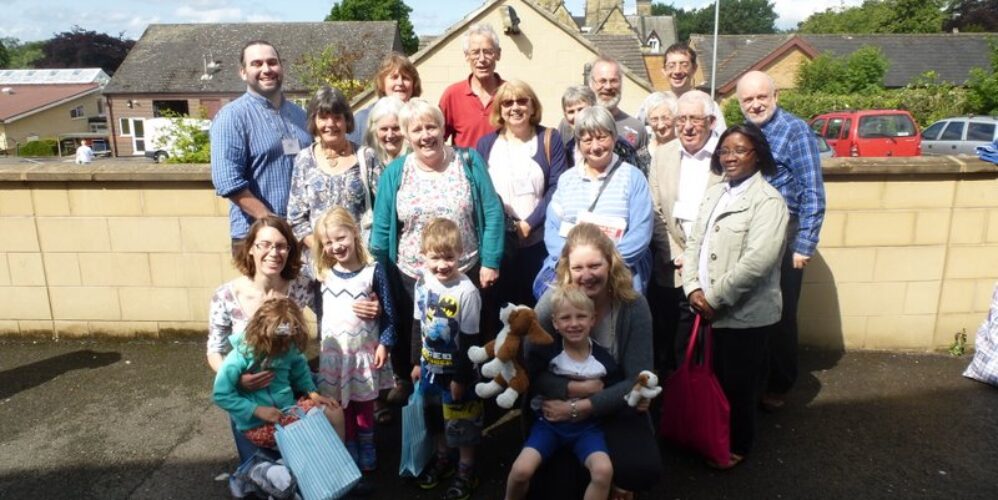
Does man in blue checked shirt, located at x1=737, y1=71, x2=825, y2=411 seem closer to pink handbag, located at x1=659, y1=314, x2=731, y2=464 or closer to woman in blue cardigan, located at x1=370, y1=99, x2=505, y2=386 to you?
pink handbag, located at x1=659, y1=314, x2=731, y2=464

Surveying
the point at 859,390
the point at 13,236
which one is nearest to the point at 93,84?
the point at 13,236

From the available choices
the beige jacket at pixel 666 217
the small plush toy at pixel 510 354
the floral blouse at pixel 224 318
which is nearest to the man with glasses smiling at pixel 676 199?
the beige jacket at pixel 666 217

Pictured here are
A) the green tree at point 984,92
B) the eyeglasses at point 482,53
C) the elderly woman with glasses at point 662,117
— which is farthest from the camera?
the green tree at point 984,92

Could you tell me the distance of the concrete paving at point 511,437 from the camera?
327 cm

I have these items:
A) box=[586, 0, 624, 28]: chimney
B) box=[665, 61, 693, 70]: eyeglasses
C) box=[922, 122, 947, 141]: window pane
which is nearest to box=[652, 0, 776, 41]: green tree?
box=[586, 0, 624, 28]: chimney

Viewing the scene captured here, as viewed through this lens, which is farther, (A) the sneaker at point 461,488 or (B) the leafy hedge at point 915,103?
(B) the leafy hedge at point 915,103

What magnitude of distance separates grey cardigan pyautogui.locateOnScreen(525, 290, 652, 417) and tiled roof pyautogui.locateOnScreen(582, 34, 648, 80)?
18918mm

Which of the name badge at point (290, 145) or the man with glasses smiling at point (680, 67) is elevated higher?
the man with glasses smiling at point (680, 67)

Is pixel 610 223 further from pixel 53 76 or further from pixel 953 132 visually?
pixel 53 76

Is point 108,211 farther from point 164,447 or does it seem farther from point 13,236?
point 164,447

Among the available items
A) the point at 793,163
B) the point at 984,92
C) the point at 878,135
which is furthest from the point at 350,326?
the point at 984,92

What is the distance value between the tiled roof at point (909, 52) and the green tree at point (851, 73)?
5.58 metres

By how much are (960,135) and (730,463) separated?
1894 cm

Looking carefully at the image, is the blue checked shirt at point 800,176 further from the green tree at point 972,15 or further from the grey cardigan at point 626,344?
the green tree at point 972,15
